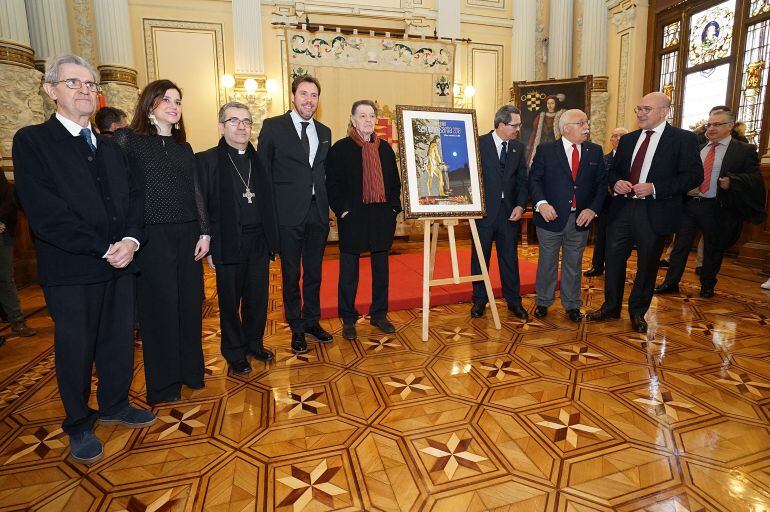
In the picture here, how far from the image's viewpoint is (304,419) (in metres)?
2.03

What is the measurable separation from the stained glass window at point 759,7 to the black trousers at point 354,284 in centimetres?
579

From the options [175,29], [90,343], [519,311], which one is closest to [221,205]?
[90,343]

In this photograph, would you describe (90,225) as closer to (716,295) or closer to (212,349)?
(212,349)

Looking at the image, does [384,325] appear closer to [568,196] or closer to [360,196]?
[360,196]

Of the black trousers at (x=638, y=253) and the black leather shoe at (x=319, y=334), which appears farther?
the black trousers at (x=638, y=253)

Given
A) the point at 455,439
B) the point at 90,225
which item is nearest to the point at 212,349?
the point at 90,225

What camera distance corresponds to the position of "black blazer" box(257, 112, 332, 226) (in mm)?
2625

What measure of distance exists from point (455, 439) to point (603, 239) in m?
3.73

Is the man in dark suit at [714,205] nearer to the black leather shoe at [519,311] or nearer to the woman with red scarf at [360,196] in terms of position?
the black leather shoe at [519,311]

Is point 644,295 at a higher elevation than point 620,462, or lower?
higher

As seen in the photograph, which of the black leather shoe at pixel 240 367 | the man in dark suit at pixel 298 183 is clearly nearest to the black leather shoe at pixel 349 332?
the man in dark suit at pixel 298 183

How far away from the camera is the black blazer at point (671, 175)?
2910mm

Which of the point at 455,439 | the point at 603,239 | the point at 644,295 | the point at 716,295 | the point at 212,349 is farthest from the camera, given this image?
the point at 603,239

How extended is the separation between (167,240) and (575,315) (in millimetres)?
2855
